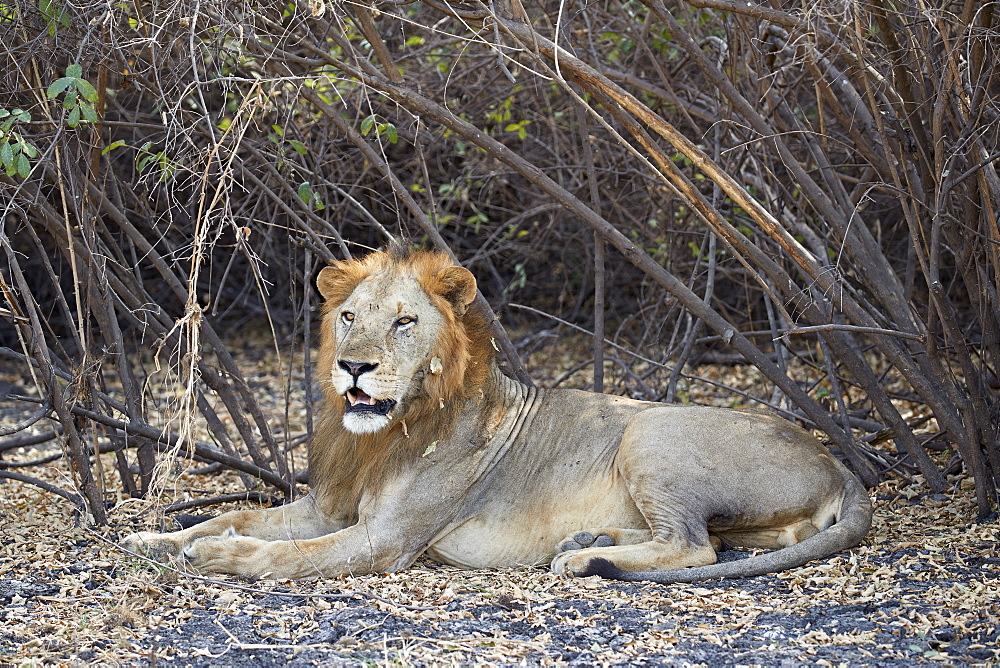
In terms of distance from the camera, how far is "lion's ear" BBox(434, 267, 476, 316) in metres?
4.31

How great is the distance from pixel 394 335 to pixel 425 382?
23 centimetres

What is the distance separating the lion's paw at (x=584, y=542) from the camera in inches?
170

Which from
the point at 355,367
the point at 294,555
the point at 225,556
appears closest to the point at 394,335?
the point at 355,367

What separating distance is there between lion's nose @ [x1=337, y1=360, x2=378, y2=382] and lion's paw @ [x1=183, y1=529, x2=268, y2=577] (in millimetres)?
748

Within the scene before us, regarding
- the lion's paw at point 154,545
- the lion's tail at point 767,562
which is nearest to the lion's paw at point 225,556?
the lion's paw at point 154,545

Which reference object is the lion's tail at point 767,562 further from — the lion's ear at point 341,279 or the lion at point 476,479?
the lion's ear at point 341,279

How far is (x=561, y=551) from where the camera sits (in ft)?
14.2

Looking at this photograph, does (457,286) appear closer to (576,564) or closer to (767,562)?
(576,564)

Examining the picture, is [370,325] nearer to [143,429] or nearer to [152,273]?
[143,429]

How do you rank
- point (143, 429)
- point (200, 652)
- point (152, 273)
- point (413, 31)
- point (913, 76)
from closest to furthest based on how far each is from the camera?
point (200, 652) < point (913, 76) < point (143, 429) < point (413, 31) < point (152, 273)

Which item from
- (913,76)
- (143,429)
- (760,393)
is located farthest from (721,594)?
(760,393)

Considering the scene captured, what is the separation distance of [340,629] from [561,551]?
1.13m

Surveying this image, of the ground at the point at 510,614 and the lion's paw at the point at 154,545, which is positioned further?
the lion's paw at the point at 154,545

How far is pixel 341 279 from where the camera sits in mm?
4387
